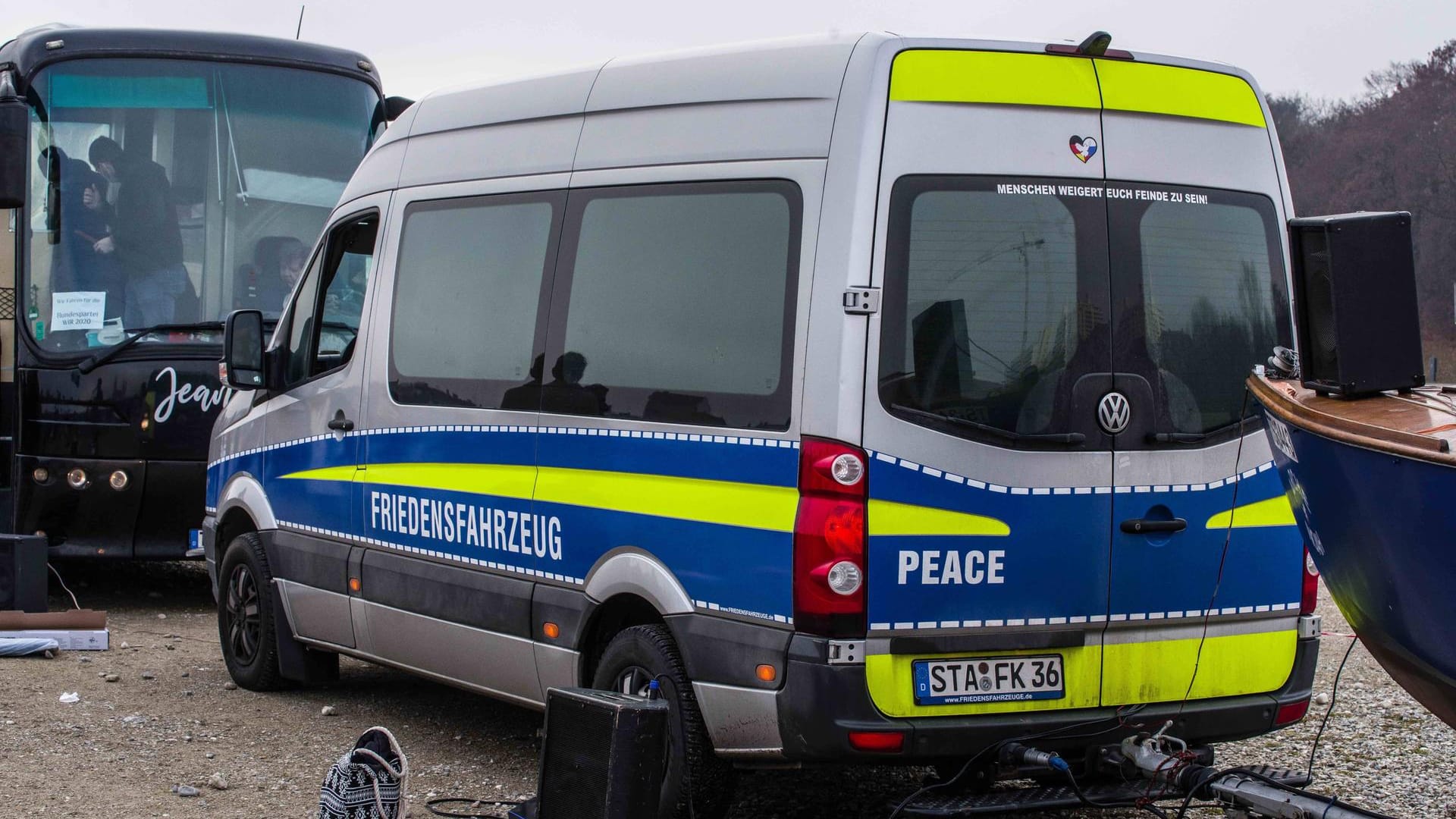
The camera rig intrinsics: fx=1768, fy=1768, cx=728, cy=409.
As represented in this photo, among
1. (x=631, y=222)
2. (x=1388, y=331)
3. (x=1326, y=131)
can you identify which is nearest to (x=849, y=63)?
(x=631, y=222)

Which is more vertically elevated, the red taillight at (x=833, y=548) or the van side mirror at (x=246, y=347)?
the van side mirror at (x=246, y=347)

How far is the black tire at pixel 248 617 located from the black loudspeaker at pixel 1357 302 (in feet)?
16.9

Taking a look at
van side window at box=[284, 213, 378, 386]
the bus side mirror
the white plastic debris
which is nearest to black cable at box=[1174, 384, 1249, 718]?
van side window at box=[284, 213, 378, 386]

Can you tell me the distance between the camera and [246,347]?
805 centimetres

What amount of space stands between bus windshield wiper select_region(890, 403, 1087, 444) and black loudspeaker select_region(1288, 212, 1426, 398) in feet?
2.31

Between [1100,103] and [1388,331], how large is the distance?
118 centimetres

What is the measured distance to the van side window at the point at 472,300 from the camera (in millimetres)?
6363

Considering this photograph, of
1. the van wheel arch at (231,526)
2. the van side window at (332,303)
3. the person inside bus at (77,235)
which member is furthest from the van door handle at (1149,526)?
the person inside bus at (77,235)

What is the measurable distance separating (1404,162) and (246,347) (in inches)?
1787

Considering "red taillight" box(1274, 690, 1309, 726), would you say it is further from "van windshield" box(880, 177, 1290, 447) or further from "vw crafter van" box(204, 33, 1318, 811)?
"van windshield" box(880, 177, 1290, 447)

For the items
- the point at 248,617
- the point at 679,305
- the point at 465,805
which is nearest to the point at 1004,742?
the point at 679,305

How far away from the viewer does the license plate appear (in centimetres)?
508

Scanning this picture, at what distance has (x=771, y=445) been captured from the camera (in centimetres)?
516

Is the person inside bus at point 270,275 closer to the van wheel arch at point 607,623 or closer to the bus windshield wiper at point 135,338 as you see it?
the bus windshield wiper at point 135,338
